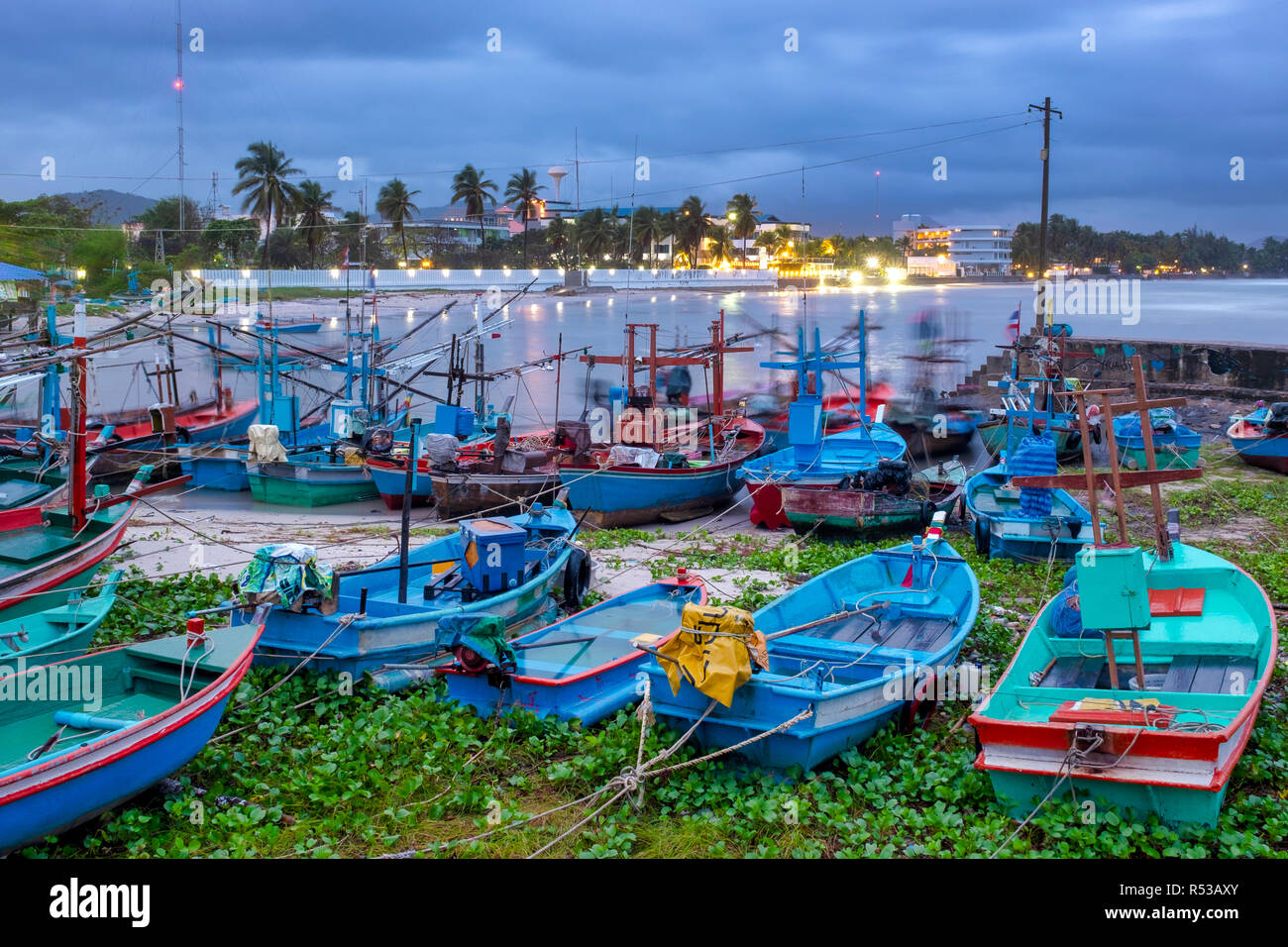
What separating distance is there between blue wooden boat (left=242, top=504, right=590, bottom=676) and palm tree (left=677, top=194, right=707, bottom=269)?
75.1 metres

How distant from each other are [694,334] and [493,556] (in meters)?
72.2

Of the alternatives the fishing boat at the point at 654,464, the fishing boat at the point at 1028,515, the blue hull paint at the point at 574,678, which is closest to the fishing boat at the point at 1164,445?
the fishing boat at the point at 1028,515

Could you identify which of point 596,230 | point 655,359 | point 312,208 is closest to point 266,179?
point 312,208

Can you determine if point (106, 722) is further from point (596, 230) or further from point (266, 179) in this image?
point (596, 230)

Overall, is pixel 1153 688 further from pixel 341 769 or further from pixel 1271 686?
pixel 341 769

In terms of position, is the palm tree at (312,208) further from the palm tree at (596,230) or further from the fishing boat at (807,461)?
the fishing boat at (807,461)

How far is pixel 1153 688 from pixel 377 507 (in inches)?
724

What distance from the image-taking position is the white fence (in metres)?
56.5

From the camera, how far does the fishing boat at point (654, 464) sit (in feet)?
68.2

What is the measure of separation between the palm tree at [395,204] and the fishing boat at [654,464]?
160 ft

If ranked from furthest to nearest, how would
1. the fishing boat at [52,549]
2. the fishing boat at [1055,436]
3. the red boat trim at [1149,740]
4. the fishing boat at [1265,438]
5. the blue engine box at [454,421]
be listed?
1. the blue engine box at [454,421]
2. the fishing boat at [1265,438]
3. the fishing boat at [1055,436]
4. the fishing boat at [52,549]
5. the red boat trim at [1149,740]

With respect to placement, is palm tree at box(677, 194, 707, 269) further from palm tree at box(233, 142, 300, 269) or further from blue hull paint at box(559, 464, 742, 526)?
blue hull paint at box(559, 464, 742, 526)

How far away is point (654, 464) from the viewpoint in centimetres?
2153

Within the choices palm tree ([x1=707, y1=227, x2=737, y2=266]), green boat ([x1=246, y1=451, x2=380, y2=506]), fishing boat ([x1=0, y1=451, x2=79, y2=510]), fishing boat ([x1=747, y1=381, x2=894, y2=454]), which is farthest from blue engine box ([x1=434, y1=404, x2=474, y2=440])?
palm tree ([x1=707, y1=227, x2=737, y2=266])
